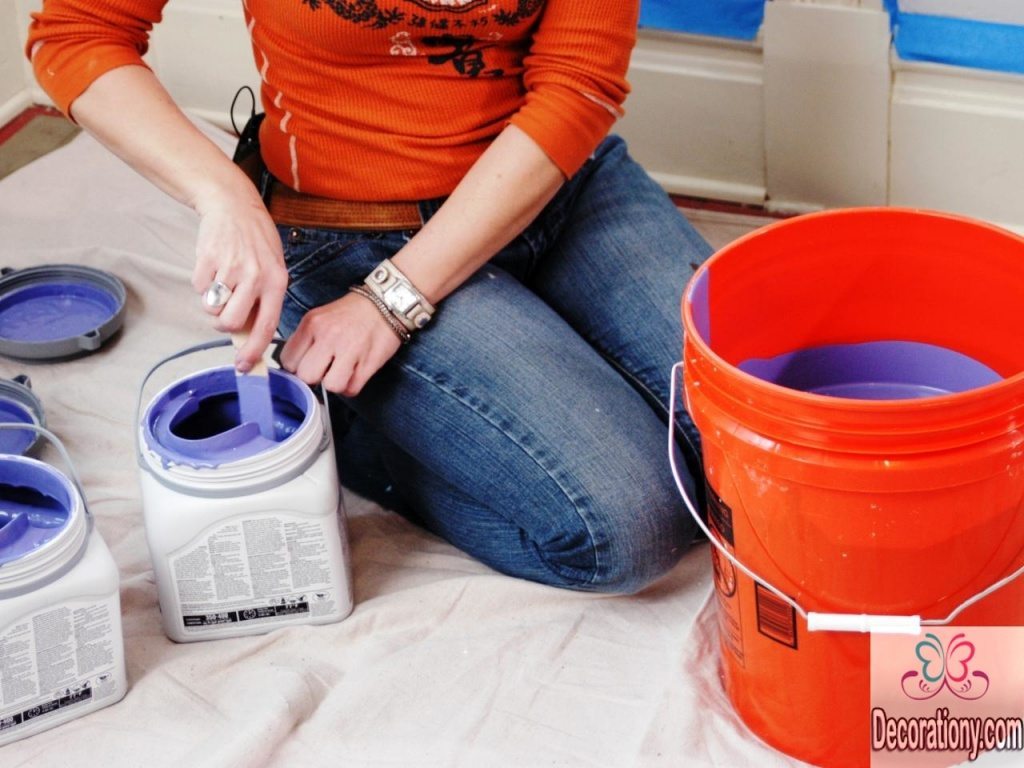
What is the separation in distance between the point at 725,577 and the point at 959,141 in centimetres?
94

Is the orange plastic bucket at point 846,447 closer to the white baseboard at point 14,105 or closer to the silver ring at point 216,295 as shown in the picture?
the silver ring at point 216,295

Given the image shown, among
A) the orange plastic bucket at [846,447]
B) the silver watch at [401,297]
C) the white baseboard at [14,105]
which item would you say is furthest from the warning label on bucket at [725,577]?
the white baseboard at [14,105]

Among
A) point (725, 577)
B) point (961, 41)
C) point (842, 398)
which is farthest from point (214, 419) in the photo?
point (961, 41)

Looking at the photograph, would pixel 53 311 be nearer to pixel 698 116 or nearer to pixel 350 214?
pixel 350 214

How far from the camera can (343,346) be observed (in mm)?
1275

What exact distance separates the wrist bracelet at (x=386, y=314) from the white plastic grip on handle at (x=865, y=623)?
18.6 inches

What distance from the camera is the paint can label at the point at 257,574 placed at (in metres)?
1.23

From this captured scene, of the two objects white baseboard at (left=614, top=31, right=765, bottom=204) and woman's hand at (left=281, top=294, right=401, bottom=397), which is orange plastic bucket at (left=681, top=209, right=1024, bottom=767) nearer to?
woman's hand at (left=281, top=294, right=401, bottom=397)

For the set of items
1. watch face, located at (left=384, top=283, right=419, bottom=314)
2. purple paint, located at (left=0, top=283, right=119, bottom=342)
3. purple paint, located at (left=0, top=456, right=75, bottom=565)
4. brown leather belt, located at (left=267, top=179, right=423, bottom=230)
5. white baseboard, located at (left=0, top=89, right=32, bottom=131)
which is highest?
brown leather belt, located at (left=267, top=179, right=423, bottom=230)

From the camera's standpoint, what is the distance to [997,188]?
184cm

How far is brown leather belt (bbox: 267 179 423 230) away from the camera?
1.35 m

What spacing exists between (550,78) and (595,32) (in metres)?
0.06

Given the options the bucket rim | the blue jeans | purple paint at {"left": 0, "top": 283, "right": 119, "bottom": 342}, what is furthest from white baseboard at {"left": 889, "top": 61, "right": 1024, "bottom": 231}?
purple paint at {"left": 0, "top": 283, "right": 119, "bottom": 342}

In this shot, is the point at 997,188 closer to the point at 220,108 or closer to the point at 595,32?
the point at 595,32
